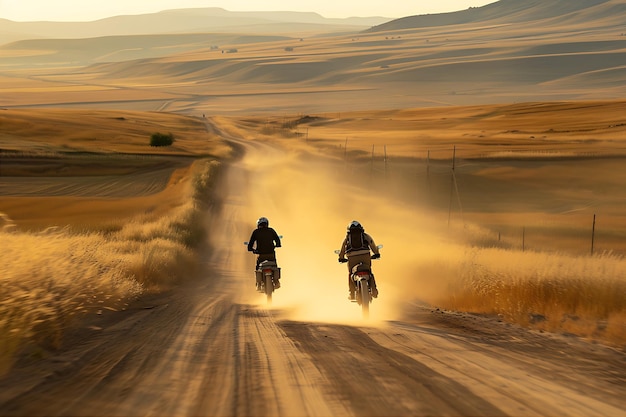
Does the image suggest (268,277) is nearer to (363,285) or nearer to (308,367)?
(363,285)

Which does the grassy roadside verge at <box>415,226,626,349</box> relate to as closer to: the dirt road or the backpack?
the dirt road

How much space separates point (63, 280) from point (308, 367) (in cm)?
653

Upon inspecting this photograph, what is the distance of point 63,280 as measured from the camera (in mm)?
14922

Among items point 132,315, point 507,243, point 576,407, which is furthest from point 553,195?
point 576,407

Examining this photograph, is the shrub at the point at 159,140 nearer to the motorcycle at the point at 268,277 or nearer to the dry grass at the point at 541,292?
the dry grass at the point at 541,292

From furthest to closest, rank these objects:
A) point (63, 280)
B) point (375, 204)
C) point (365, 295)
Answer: point (375, 204), point (365, 295), point (63, 280)

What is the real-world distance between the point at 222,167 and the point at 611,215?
3779 centimetres

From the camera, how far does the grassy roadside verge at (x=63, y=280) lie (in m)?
11.8

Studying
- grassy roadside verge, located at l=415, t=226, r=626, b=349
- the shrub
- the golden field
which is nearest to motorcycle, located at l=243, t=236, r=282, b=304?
the golden field

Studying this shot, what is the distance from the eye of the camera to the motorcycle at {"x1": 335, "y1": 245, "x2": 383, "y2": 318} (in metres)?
16.5

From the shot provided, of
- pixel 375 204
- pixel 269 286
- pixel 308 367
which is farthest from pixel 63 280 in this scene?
pixel 375 204

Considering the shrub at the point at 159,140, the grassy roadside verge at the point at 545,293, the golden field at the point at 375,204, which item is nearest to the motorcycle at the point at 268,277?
the golden field at the point at 375,204

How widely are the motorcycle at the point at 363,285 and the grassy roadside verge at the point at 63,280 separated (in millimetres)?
4749

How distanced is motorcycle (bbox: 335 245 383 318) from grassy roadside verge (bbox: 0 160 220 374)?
4.75 m
